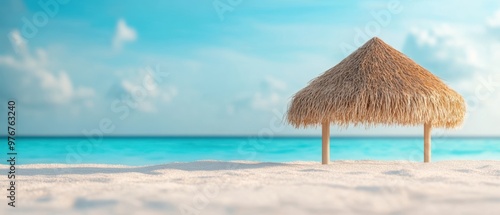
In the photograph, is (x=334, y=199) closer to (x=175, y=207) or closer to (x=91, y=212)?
(x=175, y=207)

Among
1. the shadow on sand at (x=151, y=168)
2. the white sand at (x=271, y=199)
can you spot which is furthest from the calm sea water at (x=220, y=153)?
the white sand at (x=271, y=199)

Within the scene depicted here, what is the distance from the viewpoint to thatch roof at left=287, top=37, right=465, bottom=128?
7191mm

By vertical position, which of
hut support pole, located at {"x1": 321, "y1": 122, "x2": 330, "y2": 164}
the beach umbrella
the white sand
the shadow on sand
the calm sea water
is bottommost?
the calm sea water

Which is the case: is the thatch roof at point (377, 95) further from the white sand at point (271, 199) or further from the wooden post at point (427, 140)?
the white sand at point (271, 199)

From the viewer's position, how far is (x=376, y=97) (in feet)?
23.6

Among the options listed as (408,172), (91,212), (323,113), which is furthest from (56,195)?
(323,113)

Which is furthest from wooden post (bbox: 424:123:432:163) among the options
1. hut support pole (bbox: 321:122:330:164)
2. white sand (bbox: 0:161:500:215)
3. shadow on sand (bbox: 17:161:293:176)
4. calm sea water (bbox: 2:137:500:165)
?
calm sea water (bbox: 2:137:500:165)

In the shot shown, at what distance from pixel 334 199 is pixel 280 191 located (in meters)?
0.42

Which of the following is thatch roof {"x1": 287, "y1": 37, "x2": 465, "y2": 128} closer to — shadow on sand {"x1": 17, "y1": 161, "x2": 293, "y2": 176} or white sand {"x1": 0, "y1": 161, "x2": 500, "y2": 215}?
shadow on sand {"x1": 17, "y1": 161, "x2": 293, "y2": 176}

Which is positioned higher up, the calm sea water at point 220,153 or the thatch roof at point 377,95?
the thatch roof at point 377,95

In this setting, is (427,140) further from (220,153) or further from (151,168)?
(220,153)

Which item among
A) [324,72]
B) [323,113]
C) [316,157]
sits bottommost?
[316,157]

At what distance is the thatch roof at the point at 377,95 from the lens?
283 inches

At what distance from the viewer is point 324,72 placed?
8.12 metres
